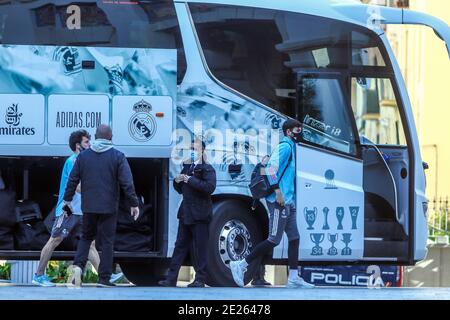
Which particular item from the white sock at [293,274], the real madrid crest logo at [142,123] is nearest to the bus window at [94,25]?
the real madrid crest logo at [142,123]

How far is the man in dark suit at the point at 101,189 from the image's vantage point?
14602mm

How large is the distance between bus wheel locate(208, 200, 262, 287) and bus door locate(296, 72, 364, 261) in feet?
1.95

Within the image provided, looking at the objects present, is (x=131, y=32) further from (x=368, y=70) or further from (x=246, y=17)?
(x=368, y=70)

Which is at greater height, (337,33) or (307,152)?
(337,33)

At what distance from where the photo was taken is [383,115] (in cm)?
1798

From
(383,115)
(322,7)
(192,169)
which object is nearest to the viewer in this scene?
(192,169)

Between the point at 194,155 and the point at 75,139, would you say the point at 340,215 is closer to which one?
the point at 194,155

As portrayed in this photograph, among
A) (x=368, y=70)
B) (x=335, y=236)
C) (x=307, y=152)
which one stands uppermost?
(x=368, y=70)

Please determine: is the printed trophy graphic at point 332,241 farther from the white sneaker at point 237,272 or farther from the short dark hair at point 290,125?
the short dark hair at point 290,125

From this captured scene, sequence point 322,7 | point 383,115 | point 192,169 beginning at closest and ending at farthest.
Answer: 1. point 192,169
2. point 322,7
3. point 383,115

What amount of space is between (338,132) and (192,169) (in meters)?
2.09

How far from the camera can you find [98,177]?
48.1 ft

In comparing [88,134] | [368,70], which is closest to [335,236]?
[368,70]

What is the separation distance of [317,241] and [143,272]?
2.52 m
